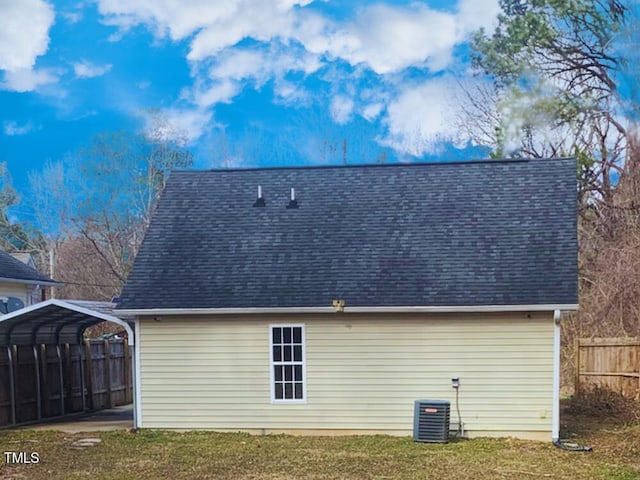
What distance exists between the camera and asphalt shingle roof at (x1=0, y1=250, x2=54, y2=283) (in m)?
17.9

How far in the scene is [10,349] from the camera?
13.1 meters

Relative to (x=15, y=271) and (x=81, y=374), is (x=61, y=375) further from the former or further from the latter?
(x=15, y=271)

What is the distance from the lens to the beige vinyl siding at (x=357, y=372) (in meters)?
11.1

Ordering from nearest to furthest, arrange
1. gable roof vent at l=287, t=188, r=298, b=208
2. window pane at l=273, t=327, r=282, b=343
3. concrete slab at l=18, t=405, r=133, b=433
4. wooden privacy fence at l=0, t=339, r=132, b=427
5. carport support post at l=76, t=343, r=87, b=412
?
window pane at l=273, t=327, r=282, b=343, concrete slab at l=18, t=405, r=133, b=433, wooden privacy fence at l=0, t=339, r=132, b=427, gable roof vent at l=287, t=188, r=298, b=208, carport support post at l=76, t=343, r=87, b=412

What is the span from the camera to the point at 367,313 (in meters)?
11.4

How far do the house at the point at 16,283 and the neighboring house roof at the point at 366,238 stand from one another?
21.3ft

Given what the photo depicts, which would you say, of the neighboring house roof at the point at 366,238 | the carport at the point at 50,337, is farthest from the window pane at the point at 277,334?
the carport at the point at 50,337

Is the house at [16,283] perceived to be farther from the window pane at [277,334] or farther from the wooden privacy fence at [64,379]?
the window pane at [277,334]

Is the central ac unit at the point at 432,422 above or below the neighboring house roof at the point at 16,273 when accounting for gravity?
below

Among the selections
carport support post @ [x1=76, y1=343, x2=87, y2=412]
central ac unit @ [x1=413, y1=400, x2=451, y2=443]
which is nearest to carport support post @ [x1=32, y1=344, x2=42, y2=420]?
carport support post @ [x1=76, y1=343, x2=87, y2=412]

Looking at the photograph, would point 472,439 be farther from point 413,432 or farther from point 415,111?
point 415,111

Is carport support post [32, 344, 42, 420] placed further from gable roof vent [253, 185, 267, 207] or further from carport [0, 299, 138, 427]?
gable roof vent [253, 185, 267, 207]

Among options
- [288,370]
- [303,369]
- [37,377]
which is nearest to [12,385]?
[37,377]

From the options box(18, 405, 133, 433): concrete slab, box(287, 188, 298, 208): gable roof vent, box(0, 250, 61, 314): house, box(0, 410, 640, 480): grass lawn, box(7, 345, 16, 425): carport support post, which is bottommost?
box(18, 405, 133, 433): concrete slab
